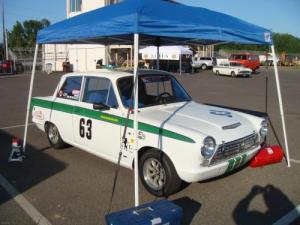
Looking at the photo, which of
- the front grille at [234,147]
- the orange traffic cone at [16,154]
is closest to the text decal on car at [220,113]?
the front grille at [234,147]

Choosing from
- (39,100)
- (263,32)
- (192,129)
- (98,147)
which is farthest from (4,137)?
(263,32)

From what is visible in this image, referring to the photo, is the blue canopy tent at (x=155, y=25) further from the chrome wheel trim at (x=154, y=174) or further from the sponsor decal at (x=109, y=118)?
the sponsor decal at (x=109, y=118)

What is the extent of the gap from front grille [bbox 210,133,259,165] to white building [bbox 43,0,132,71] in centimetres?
3428

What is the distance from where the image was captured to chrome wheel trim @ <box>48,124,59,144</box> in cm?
704

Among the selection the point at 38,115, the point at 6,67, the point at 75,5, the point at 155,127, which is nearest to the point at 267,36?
the point at 155,127

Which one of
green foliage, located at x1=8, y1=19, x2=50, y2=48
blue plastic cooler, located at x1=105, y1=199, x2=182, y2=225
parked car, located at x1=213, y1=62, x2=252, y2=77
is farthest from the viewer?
green foliage, located at x1=8, y1=19, x2=50, y2=48

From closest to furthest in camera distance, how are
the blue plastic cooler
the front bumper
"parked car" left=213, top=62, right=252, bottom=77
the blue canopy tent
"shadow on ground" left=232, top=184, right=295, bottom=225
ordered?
Answer: 1. the blue plastic cooler
2. "shadow on ground" left=232, top=184, right=295, bottom=225
3. the blue canopy tent
4. the front bumper
5. "parked car" left=213, top=62, right=252, bottom=77

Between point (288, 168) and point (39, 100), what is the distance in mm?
5002

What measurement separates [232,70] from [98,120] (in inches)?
1181

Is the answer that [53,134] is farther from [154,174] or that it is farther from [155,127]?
[155,127]

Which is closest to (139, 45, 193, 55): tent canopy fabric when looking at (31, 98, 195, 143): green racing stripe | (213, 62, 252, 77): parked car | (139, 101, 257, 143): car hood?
(213, 62, 252, 77): parked car

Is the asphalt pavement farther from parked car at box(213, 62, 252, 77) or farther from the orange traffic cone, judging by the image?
parked car at box(213, 62, 252, 77)

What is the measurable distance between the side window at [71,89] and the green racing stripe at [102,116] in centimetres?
19

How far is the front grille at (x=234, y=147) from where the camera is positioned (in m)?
4.67
